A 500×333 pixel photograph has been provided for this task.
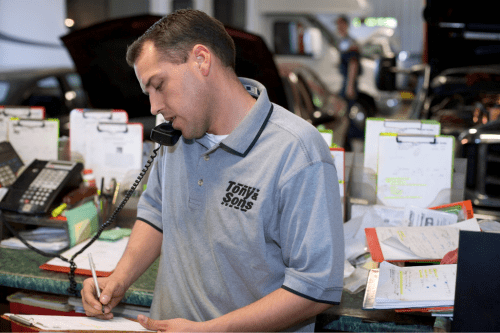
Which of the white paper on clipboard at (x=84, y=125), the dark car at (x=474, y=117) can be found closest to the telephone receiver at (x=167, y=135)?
the white paper on clipboard at (x=84, y=125)

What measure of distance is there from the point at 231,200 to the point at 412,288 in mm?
597

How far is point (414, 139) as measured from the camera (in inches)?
75.4

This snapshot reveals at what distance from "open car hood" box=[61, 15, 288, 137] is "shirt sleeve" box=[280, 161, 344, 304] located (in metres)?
1.44

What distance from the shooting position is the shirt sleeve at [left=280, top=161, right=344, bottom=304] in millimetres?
1141

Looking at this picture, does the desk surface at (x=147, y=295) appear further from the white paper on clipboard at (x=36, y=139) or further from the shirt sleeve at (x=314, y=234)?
the white paper on clipboard at (x=36, y=139)

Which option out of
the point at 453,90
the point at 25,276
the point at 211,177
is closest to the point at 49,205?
the point at 25,276

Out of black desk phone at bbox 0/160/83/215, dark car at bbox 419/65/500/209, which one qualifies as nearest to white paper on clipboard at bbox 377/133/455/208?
dark car at bbox 419/65/500/209

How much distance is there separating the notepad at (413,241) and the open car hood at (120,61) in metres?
1.25

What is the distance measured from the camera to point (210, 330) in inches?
46.4

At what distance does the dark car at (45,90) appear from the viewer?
4031mm

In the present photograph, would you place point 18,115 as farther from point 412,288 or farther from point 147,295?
point 412,288

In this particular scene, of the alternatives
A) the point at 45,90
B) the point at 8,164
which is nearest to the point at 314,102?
the point at 45,90

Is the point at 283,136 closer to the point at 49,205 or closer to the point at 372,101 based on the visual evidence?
the point at 49,205

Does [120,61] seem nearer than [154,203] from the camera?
No
